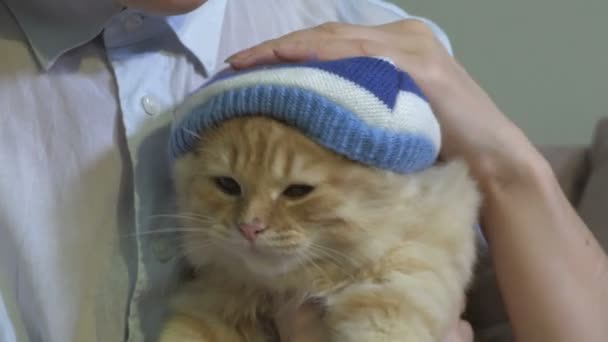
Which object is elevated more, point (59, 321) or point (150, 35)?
point (150, 35)

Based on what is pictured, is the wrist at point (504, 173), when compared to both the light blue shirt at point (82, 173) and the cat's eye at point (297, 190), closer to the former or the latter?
the cat's eye at point (297, 190)

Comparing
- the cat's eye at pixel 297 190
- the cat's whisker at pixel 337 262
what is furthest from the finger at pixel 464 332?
the cat's eye at pixel 297 190

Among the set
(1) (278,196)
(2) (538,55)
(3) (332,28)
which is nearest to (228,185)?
(1) (278,196)

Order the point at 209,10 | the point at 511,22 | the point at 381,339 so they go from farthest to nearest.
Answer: the point at 511,22, the point at 209,10, the point at 381,339

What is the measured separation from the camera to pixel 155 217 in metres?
1.00

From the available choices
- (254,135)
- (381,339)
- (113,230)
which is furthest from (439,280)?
(113,230)

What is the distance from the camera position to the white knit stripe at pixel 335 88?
84 cm

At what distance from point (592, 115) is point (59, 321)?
1481mm

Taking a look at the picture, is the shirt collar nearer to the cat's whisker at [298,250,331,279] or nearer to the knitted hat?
the knitted hat

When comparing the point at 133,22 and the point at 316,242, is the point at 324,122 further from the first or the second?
the point at 133,22

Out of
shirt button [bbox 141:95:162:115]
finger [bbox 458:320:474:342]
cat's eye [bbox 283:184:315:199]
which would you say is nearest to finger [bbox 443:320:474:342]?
finger [bbox 458:320:474:342]

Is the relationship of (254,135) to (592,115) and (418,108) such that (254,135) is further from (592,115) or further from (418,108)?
(592,115)

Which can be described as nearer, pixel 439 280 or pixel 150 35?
pixel 439 280

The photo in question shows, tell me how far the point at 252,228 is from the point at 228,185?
88 millimetres
